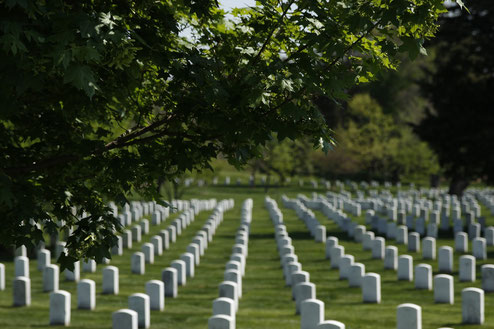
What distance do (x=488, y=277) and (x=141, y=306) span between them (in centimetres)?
812

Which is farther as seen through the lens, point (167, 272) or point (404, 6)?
point (167, 272)

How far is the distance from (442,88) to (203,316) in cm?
2130

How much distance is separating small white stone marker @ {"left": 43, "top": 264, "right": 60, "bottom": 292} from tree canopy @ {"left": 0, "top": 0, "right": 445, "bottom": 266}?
9143 millimetres

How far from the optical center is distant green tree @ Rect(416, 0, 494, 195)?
28.6m

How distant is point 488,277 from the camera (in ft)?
50.3

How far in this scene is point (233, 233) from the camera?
98.7ft

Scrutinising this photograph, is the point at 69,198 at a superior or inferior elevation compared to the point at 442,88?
inferior

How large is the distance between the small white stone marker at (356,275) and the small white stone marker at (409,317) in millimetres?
6082

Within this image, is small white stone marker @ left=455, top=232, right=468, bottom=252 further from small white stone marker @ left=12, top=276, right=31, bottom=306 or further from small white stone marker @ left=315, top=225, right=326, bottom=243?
small white stone marker @ left=12, top=276, right=31, bottom=306

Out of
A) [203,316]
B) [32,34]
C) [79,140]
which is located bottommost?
[203,316]

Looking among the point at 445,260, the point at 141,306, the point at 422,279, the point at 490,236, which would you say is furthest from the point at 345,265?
the point at 490,236

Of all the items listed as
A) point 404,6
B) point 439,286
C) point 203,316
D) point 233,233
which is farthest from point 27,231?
point 233,233

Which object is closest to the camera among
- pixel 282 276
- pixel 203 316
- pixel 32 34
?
pixel 32 34

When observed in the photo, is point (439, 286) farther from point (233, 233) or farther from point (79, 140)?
point (233, 233)
